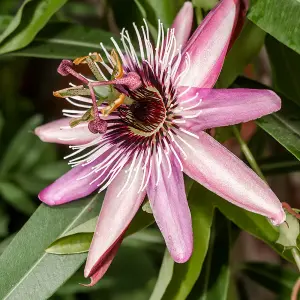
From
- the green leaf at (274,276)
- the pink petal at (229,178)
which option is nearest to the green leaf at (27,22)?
the pink petal at (229,178)

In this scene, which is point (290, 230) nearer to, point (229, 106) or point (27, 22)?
point (229, 106)

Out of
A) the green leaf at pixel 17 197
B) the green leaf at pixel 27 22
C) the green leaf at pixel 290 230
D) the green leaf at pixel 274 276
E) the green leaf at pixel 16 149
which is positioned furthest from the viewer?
the green leaf at pixel 16 149

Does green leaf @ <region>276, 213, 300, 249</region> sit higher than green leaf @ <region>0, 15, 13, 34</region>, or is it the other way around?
green leaf @ <region>276, 213, 300, 249</region>

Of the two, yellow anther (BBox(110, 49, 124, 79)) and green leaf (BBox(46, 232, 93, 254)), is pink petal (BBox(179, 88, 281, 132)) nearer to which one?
yellow anther (BBox(110, 49, 124, 79))

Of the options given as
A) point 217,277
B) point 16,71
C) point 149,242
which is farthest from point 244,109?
point 16,71

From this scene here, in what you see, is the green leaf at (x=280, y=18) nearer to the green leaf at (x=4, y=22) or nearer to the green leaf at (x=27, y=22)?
the green leaf at (x=27, y=22)

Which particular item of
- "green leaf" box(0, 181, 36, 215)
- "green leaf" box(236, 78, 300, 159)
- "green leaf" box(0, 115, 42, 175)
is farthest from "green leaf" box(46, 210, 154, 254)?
"green leaf" box(0, 115, 42, 175)

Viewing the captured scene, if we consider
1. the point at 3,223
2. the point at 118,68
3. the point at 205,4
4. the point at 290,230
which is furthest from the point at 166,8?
the point at 3,223
